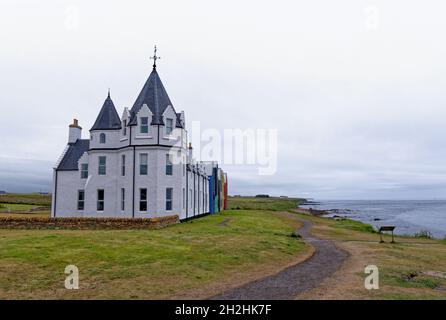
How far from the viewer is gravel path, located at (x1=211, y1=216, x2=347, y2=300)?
10.5 metres

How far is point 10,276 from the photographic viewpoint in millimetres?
12289

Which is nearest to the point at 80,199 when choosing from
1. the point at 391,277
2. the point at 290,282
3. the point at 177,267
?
the point at 177,267

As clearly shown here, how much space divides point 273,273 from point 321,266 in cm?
300

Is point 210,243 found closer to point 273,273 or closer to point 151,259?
point 151,259

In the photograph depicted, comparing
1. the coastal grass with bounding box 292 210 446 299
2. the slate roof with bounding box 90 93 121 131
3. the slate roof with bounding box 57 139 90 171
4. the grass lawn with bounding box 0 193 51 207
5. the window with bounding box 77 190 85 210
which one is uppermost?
the slate roof with bounding box 90 93 121 131

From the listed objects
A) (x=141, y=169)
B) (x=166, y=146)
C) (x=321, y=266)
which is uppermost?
(x=166, y=146)

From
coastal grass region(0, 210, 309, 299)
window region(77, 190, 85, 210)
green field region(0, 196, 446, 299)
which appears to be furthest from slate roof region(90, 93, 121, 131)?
coastal grass region(0, 210, 309, 299)

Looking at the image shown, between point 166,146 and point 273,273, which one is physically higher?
point 166,146

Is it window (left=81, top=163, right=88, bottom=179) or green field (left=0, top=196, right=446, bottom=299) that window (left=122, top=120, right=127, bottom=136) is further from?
green field (left=0, top=196, right=446, bottom=299)

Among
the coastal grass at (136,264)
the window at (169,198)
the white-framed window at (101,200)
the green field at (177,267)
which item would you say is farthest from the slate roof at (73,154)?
the green field at (177,267)

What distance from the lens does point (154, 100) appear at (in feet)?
110

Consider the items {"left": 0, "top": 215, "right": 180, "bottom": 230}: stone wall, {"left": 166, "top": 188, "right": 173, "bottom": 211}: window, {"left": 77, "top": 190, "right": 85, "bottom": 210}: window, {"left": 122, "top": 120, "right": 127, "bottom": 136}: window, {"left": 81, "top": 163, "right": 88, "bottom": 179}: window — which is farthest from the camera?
{"left": 81, "top": 163, "right": 88, "bottom": 179}: window

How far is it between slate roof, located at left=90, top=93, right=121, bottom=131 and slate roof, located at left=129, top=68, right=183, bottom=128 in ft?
9.04
